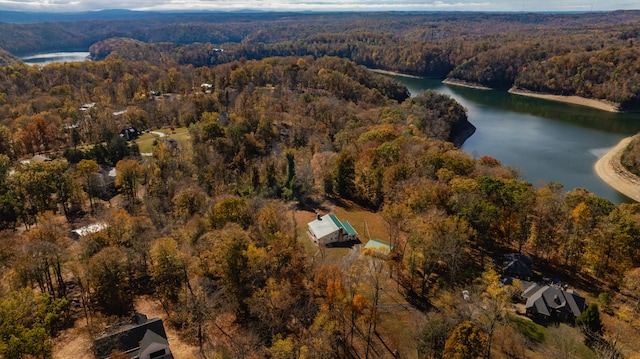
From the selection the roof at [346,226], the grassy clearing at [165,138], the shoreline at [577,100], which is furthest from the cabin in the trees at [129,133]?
the shoreline at [577,100]

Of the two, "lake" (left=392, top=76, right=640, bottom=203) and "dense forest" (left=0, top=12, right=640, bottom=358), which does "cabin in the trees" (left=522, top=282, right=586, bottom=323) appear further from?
"lake" (left=392, top=76, right=640, bottom=203)

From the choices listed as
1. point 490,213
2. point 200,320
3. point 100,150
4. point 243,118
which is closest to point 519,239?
point 490,213

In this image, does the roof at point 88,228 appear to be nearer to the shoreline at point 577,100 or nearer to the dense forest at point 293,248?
the dense forest at point 293,248

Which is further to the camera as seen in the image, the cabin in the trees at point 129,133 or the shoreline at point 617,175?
the cabin in the trees at point 129,133

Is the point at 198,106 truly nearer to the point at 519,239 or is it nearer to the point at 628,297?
the point at 519,239

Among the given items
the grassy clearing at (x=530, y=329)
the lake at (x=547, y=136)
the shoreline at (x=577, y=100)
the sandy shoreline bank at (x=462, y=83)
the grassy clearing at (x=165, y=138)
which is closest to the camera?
the grassy clearing at (x=530, y=329)

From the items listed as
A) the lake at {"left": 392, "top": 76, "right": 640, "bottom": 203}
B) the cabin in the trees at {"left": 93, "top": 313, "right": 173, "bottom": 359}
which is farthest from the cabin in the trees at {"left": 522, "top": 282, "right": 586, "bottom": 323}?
the lake at {"left": 392, "top": 76, "right": 640, "bottom": 203}

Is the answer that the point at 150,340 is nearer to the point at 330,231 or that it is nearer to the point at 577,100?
the point at 330,231
